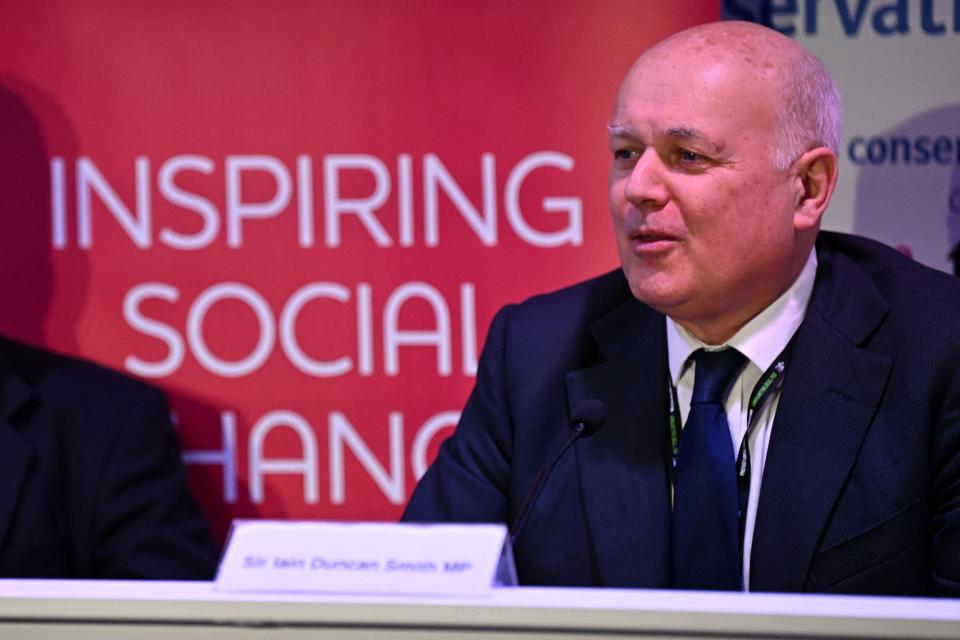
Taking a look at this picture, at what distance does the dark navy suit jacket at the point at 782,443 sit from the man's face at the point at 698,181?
180mm

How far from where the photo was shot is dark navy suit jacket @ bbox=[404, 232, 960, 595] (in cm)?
192

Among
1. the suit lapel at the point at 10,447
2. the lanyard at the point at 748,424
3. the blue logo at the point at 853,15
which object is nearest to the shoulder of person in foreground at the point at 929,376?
the lanyard at the point at 748,424

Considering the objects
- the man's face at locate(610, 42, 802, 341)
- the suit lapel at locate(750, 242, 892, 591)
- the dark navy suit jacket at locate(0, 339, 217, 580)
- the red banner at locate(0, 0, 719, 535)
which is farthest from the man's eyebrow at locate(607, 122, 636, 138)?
the dark navy suit jacket at locate(0, 339, 217, 580)

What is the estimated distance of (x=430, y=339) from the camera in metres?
2.80

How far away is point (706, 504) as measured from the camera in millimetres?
1959

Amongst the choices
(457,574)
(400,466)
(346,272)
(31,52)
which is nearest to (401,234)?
(346,272)

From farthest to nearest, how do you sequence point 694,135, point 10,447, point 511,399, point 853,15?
point 853,15 < point 10,447 < point 511,399 < point 694,135

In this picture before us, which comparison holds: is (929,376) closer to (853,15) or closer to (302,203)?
(853,15)

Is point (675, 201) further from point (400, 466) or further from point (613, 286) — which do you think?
point (400, 466)

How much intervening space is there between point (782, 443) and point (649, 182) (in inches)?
18.0

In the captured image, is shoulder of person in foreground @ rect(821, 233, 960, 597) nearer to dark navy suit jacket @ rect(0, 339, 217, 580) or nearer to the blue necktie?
the blue necktie

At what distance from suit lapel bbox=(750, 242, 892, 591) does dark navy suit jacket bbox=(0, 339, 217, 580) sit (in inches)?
47.4

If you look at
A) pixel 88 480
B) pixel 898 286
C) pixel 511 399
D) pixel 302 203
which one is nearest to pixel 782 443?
pixel 898 286

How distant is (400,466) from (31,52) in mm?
1212
